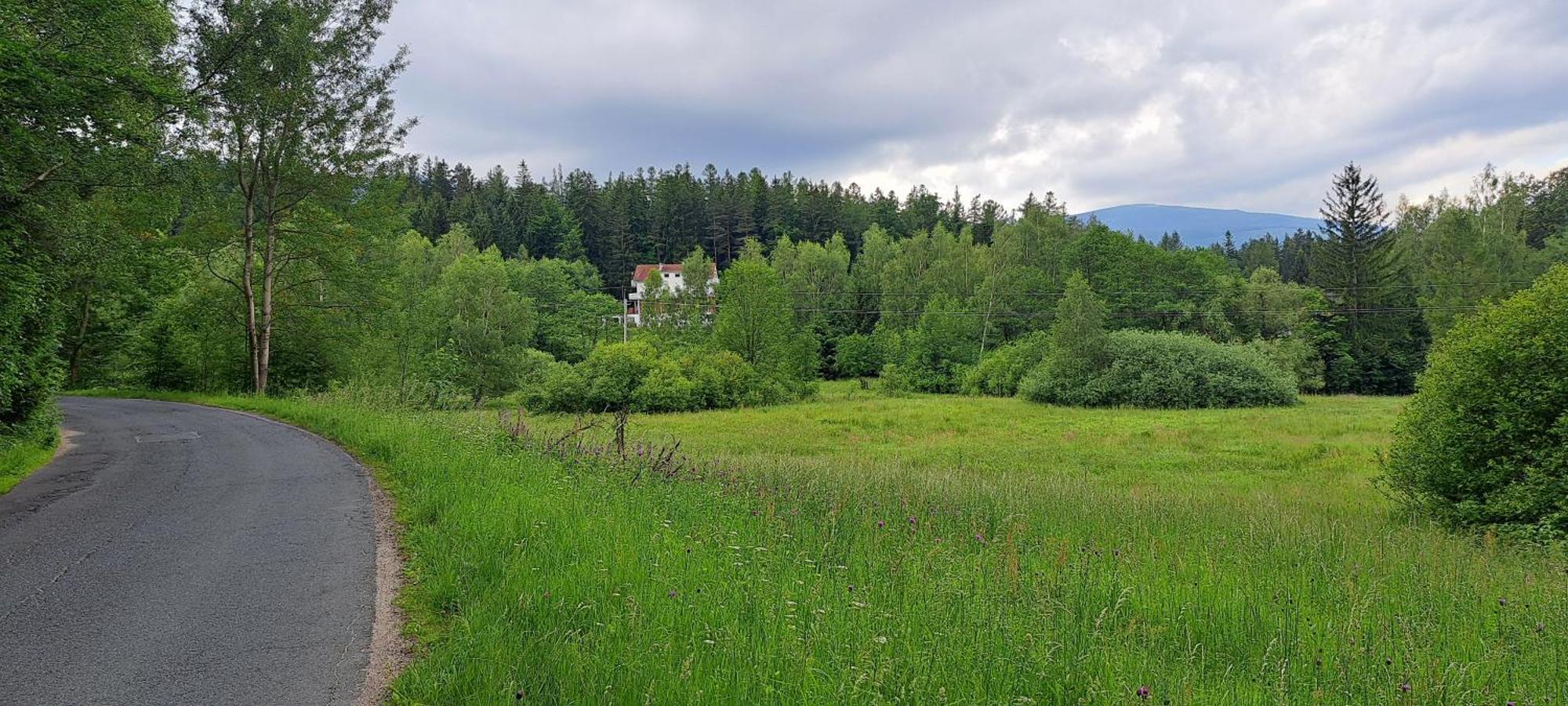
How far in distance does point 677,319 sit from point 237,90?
4231 cm

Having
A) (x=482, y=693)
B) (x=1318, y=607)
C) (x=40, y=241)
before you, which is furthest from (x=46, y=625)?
(x=40, y=241)

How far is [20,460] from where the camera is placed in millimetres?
11328

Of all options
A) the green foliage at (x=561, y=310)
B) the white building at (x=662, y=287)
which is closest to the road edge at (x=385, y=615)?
the white building at (x=662, y=287)

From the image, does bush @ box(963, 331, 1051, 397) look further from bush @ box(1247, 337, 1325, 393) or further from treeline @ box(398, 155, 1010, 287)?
treeline @ box(398, 155, 1010, 287)

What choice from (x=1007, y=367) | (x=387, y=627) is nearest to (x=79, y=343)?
(x=387, y=627)

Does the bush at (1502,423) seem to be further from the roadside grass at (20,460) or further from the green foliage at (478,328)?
the green foliage at (478,328)

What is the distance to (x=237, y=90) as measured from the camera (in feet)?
61.4

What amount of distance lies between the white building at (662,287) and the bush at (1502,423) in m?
55.9

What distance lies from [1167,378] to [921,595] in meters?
46.7

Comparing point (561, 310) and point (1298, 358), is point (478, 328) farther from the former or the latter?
point (1298, 358)

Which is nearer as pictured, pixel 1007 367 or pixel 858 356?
pixel 1007 367

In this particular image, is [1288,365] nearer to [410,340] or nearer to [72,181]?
[410,340]

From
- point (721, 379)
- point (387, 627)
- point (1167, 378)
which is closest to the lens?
point (387, 627)

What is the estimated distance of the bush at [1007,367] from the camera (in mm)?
54344
